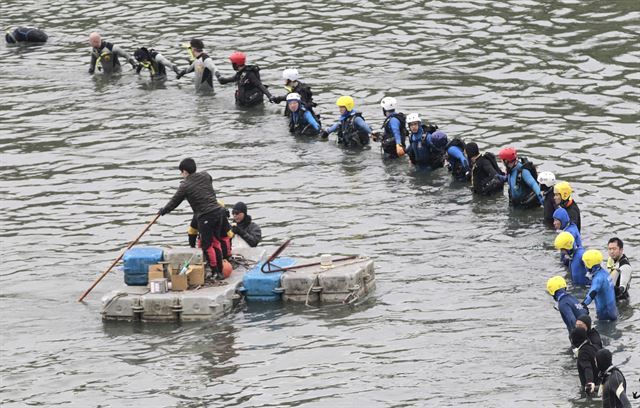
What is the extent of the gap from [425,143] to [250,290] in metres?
7.58

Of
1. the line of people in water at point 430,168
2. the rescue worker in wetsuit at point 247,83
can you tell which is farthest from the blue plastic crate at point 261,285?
the rescue worker in wetsuit at point 247,83

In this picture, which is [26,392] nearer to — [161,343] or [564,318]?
[161,343]

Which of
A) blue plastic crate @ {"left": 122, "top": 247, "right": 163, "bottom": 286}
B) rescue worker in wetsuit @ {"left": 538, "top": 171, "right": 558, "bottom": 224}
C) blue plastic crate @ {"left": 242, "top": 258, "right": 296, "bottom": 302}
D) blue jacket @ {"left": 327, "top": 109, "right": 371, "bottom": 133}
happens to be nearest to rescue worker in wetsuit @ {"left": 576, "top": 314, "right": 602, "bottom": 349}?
blue plastic crate @ {"left": 242, "top": 258, "right": 296, "bottom": 302}

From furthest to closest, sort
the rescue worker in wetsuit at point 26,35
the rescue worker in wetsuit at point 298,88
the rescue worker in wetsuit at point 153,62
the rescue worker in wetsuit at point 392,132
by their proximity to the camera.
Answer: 1. the rescue worker in wetsuit at point 26,35
2. the rescue worker in wetsuit at point 153,62
3. the rescue worker in wetsuit at point 298,88
4. the rescue worker in wetsuit at point 392,132

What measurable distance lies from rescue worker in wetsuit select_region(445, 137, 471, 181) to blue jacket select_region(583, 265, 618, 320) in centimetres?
755

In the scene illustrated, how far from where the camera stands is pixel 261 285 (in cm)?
2219

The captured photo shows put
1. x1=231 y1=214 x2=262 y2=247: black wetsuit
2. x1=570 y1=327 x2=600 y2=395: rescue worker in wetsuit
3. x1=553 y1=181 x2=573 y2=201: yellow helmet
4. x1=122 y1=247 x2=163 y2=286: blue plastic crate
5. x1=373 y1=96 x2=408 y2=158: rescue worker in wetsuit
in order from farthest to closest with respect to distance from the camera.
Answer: x1=373 y1=96 x2=408 y2=158: rescue worker in wetsuit < x1=231 y1=214 x2=262 y2=247: black wetsuit < x1=553 y1=181 x2=573 y2=201: yellow helmet < x1=122 y1=247 x2=163 y2=286: blue plastic crate < x1=570 y1=327 x2=600 y2=395: rescue worker in wetsuit

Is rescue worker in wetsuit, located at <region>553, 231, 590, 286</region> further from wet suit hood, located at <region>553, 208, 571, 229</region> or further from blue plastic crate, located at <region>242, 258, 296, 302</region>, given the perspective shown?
blue plastic crate, located at <region>242, 258, 296, 302</region>

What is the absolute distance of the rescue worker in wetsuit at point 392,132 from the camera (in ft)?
96.3

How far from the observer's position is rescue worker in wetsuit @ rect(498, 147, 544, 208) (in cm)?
2569

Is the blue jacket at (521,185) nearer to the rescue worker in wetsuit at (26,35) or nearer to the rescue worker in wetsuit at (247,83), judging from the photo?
the rescue worker in wetsuit at (247,83)

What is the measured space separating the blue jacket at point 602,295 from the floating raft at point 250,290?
404 cm

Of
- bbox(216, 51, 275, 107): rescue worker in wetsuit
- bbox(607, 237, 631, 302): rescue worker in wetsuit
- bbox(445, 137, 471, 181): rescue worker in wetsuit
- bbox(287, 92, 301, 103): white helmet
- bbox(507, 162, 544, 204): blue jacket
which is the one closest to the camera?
bbox(607, 237, 631, 302): rescue worker in wetsuit

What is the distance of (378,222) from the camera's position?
2594 cm
